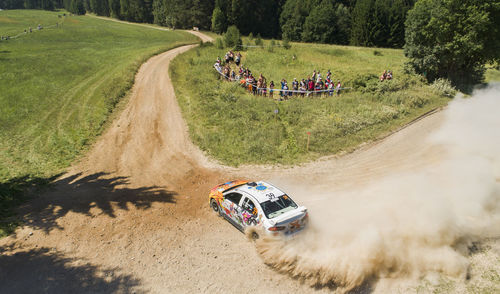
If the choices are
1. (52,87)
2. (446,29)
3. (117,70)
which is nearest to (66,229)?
(52,87)

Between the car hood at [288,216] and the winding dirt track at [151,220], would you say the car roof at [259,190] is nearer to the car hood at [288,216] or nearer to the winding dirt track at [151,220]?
the car hood at [288,216]

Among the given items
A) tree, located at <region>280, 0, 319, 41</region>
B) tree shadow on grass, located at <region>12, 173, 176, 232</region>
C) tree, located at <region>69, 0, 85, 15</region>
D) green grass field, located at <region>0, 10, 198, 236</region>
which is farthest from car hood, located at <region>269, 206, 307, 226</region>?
tree, located at <region>69, 0, 85, 15</region>

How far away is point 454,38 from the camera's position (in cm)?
2634

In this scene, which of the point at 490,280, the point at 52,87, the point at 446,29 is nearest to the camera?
the point at 490,280

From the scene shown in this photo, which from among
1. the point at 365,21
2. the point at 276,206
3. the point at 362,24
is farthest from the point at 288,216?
the point at 362,24

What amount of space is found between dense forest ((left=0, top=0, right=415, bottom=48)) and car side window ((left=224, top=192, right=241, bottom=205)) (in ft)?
179

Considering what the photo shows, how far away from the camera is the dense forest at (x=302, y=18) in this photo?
54.9 meters

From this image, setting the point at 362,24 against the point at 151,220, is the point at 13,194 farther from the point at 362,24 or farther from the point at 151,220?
the point at 362,24

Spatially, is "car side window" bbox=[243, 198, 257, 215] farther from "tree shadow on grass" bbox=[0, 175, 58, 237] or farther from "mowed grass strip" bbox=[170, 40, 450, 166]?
"tree shadow on grass" bbox=[0, 175, 58, 237]

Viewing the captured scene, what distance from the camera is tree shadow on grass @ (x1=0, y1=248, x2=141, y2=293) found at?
29.9 feet

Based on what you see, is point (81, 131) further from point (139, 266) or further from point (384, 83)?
point (384, 83)

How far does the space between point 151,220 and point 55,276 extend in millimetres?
3698

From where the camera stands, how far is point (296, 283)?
9141 mm

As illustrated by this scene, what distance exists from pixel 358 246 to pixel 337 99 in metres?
15.6
